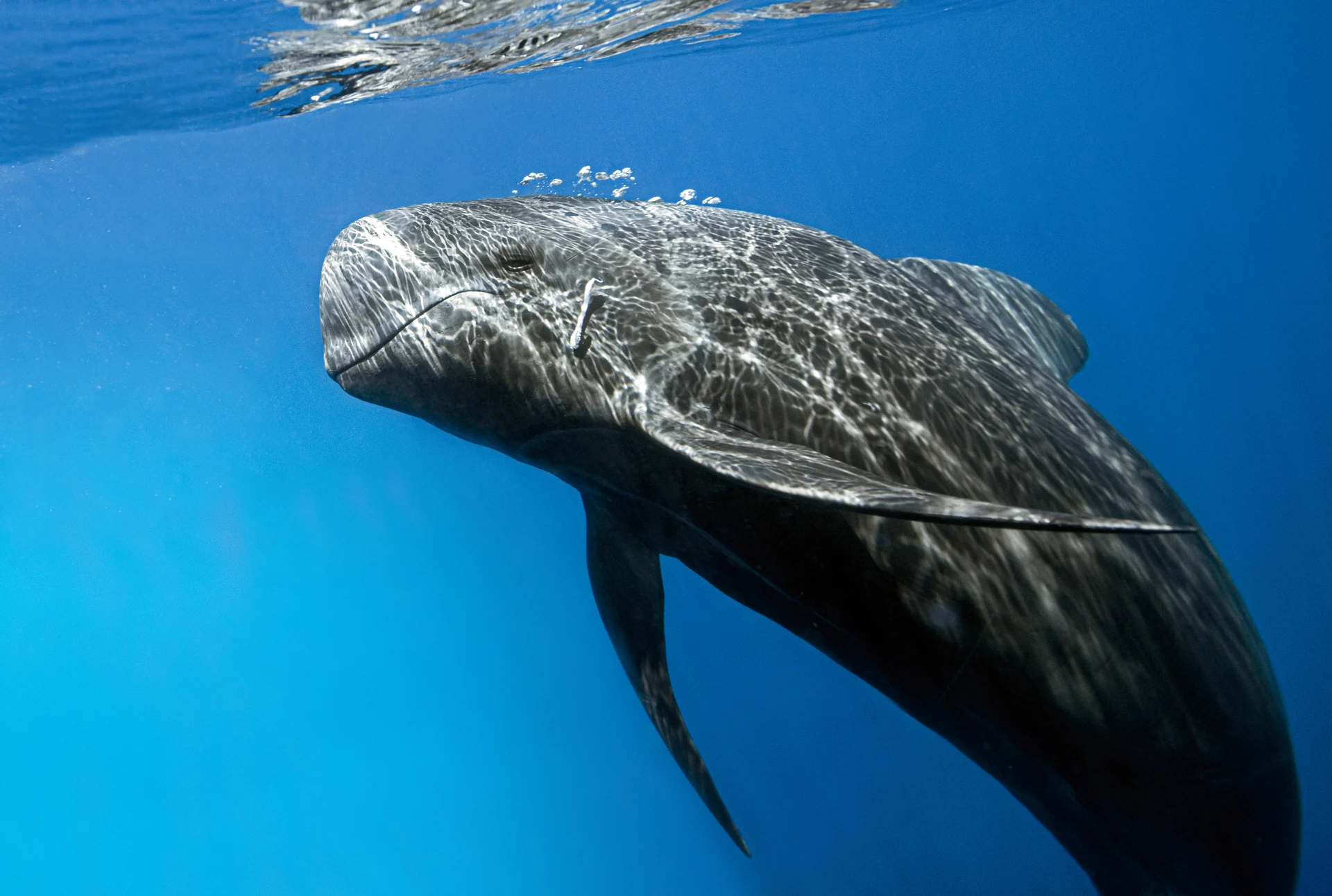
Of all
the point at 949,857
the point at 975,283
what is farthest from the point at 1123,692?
the point at 949,857

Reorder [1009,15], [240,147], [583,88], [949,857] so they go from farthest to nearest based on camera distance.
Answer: [1009,15], [583,88], [240,147], [949,857]

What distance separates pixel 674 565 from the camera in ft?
50.7

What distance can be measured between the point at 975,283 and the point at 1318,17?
122 feet

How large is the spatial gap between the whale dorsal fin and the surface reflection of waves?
8.49 m

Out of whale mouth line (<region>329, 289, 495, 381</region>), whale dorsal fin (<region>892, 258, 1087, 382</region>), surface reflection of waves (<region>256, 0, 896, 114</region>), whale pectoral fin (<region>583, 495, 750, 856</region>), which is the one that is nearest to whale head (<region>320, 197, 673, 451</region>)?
whale mouth line (<region>329, 289, 495, 381</region>)

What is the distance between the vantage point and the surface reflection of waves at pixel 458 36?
10.7 m

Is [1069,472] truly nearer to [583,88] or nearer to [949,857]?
[949,857]

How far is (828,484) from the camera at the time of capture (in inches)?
105

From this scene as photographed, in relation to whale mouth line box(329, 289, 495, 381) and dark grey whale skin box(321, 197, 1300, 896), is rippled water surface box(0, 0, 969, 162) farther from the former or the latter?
dark grey whale skin box(321, 197, 1300, 896)

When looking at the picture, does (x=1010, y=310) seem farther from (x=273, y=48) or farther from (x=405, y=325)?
(x=273, y=48)

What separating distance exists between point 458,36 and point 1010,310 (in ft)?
33.6

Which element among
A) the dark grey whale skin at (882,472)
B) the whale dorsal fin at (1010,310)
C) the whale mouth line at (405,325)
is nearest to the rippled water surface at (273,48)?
the whale mouth line at (405,325)

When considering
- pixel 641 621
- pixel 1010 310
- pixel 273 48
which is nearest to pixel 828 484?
pixel 641 621

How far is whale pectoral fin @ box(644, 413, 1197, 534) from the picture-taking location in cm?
220
